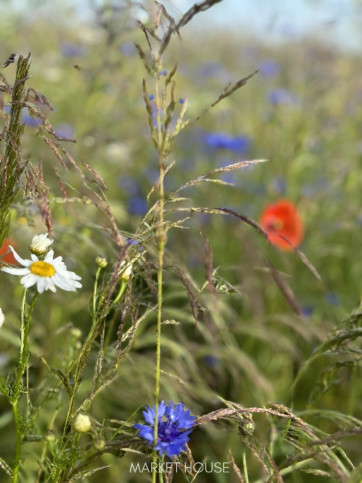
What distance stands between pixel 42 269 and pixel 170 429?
216 millimetres

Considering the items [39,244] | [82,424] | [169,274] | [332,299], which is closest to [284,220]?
[332,299]

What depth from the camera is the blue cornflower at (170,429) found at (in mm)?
610

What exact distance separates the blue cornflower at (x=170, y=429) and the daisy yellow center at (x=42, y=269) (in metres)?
0.18

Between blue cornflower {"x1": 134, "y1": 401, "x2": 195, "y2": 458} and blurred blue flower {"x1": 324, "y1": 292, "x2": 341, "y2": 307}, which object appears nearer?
blue cornflower {"x1": 134, "y1": 401, "x2": 195, "y2": 458}

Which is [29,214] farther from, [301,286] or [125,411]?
[301,286]

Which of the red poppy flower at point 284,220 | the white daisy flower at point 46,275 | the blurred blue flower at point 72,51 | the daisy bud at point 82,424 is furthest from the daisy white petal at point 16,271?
the blurred blue flower at point 72,51

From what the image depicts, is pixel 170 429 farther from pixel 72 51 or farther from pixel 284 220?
pixel 72 51

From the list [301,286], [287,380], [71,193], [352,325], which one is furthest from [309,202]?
[352,325]

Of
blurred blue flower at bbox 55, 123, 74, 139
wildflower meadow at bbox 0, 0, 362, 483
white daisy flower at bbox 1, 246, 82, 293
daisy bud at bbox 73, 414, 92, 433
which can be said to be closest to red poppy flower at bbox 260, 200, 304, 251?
wildflower meadow at bbox 0, 0, 362, 483

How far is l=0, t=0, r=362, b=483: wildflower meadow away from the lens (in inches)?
24.0

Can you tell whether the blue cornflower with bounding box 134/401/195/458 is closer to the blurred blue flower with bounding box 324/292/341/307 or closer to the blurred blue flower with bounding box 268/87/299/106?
the blurred blue flower with bounding box 324/292/341/307

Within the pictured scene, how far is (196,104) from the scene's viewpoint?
306cm

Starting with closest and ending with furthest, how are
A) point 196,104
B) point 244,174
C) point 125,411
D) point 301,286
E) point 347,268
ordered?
1. point 125,411
2. point 301,286
3. point 347,268
4. point 196,104
5. point 244,174

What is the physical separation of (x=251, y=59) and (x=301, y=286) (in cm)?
335
